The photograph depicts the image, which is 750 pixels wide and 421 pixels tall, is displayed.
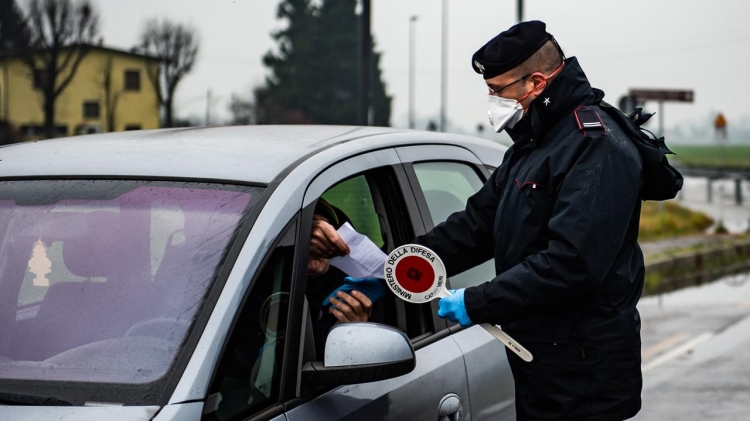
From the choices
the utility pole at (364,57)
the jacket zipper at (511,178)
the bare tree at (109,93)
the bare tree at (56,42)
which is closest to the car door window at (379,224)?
the jacket zipper at (511,178)

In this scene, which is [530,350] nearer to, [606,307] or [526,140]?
[606,307]

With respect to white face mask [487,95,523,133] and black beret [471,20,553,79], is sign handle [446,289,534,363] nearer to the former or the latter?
white face mask [487,95,523,133]

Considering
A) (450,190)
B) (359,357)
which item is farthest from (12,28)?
(359,357)

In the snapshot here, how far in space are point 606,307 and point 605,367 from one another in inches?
6.6

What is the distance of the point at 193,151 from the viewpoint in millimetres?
3051

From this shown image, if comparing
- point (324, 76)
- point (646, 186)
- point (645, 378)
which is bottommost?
point (645, 378)

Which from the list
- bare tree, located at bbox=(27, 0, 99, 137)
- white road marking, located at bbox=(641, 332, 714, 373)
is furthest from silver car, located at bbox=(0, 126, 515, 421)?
bare tree, located at bbox=(27, 0, 99, 137)

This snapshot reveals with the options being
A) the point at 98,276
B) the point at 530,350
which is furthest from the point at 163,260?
the point at 530,350

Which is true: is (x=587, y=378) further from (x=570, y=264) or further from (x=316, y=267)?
(x=316, y=267)

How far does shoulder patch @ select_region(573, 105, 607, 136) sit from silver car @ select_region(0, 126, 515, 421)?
2.12ft

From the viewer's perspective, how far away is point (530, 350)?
3.14 metres

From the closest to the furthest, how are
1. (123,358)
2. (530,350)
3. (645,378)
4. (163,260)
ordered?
(123,358), (163,260), (530,350), (645,378)

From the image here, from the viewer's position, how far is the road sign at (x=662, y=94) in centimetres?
1748

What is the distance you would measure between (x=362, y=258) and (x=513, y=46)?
0.78m
